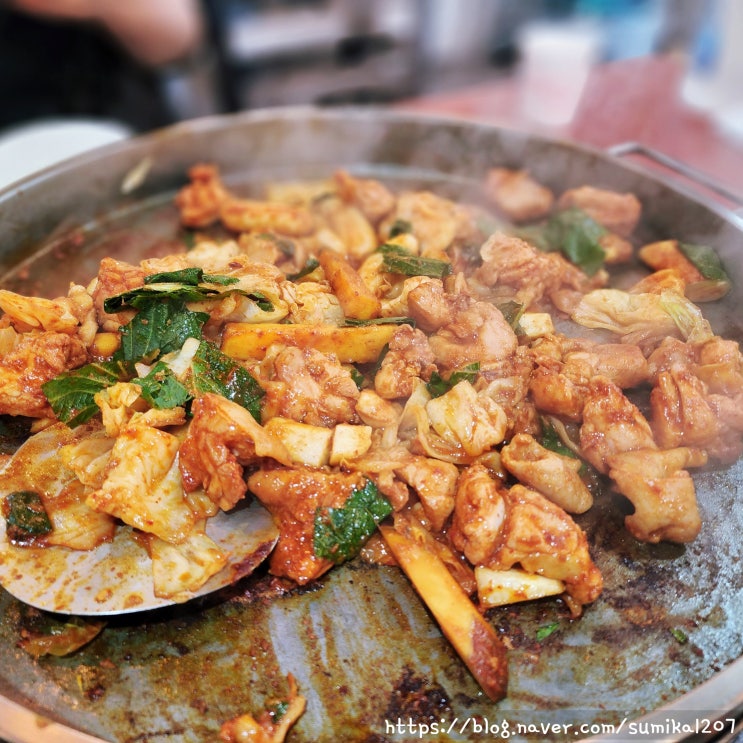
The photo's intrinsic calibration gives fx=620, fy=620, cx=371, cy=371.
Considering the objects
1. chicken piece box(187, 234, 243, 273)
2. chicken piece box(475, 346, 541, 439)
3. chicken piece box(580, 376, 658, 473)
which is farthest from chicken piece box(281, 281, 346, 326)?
chicken piece box(580, 376, 658, 473)

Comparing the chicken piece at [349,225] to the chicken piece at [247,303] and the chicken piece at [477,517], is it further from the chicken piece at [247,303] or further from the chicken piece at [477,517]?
the chicken piece at [477,517]

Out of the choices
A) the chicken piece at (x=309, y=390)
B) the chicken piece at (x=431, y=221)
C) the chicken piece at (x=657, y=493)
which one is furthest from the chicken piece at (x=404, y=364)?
the chicken piece at (x=657, y=493)

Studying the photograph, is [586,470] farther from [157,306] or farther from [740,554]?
[157,306]

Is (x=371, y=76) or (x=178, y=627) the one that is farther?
(x=371, y=76)

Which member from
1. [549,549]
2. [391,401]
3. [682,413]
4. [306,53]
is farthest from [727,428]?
[306,53]

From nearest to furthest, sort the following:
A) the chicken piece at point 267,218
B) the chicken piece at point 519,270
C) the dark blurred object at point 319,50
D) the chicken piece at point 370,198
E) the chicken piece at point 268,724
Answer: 1. the chicken piece at point 268,724
2. the chicken piece at point 519,270
3. the chicken piece at point 267,218
4. the chicken piece at point 370,198
5. the dark blurred object at point 319,50

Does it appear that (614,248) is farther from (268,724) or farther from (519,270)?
(268,724)

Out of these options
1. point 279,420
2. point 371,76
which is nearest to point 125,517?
point 279,420
